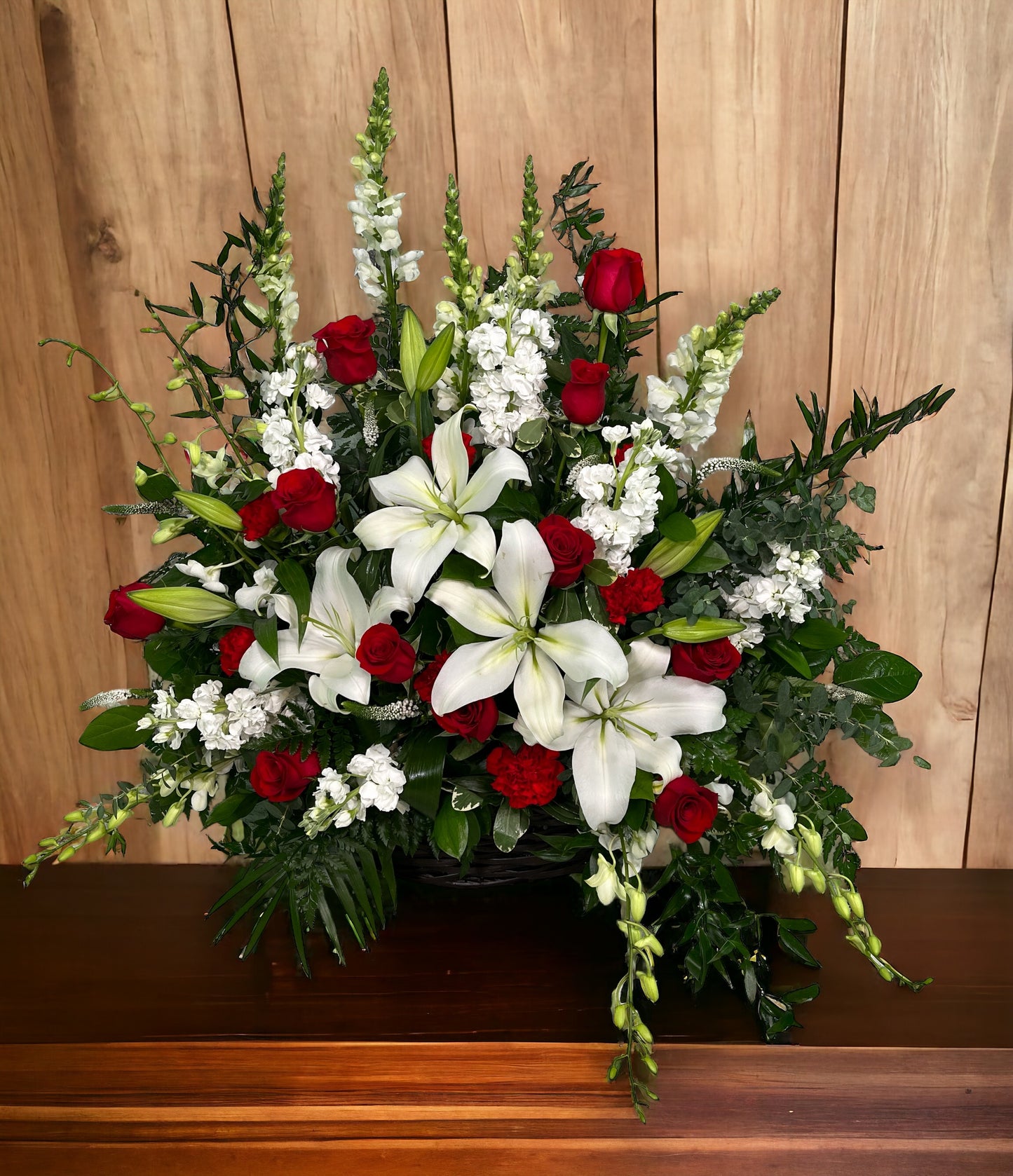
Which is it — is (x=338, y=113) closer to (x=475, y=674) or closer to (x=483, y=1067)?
(x=475, y=674)

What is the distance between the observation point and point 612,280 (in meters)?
0.63

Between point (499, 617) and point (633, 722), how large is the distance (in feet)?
0.43

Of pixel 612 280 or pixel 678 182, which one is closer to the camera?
pixel 612 280

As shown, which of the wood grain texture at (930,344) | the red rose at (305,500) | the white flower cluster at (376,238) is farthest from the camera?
the wood grain texture at (930,344)

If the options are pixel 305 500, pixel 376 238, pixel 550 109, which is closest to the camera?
pixel 305 500

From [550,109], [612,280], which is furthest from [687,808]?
[550,109]

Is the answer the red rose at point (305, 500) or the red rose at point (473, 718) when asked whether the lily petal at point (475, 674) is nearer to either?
the red rose at point (473, 718)

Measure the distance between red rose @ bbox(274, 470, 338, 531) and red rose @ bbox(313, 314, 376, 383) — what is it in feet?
0.32

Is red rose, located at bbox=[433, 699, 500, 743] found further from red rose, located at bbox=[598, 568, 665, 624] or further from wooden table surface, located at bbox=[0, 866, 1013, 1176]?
wooden table surface, located at bbox=[0, 866, 1013, 1176]

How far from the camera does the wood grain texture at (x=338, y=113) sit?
0.82 meters

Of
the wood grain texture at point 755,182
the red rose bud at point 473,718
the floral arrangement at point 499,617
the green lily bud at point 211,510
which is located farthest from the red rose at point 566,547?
the wood grain texture at point 755,182

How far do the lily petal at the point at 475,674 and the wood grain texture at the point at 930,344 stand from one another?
473 mm

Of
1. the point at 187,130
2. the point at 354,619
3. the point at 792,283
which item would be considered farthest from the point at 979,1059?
the point at 187,130

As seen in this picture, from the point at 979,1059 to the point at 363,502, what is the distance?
66 cm
